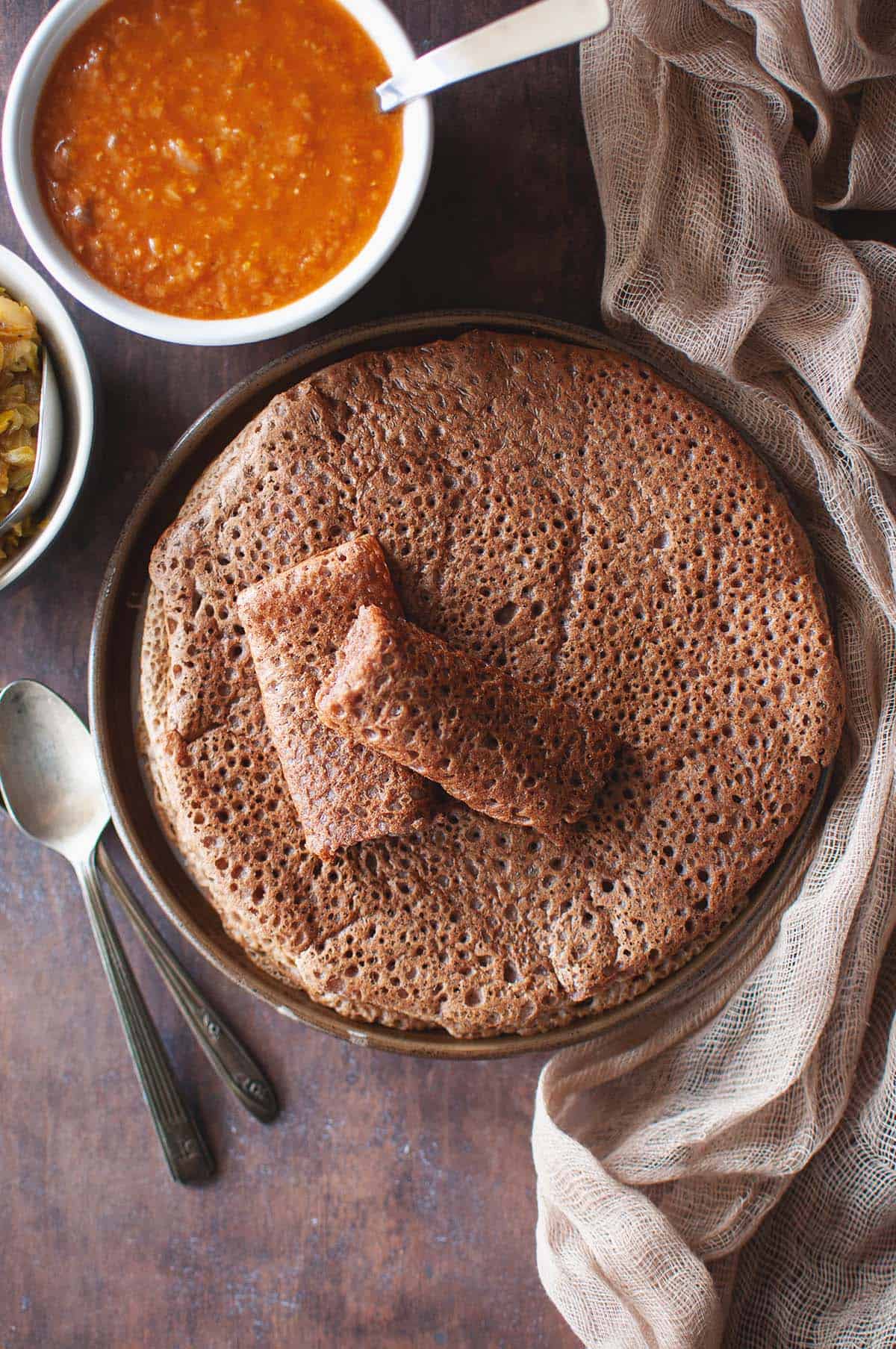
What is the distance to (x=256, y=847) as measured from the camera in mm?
1729

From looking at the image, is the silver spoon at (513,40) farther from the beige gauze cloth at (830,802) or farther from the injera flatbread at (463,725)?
the injera flatbread at (463,725)

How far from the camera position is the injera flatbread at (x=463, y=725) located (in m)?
1.56

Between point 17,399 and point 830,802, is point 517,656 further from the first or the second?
point 17,399

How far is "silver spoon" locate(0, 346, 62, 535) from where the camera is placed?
1.75 m

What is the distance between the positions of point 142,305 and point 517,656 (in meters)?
0.80

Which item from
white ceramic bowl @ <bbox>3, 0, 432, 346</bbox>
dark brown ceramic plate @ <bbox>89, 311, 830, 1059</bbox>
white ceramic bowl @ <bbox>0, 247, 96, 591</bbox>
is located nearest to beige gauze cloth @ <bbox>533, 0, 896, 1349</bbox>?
dark brown ceramic plate @ <bbox>89, 311, 830, 1059</bbox>

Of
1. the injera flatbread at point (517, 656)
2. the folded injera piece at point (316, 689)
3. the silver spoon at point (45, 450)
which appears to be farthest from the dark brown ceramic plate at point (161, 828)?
the folded injera piece at point (316, 689)

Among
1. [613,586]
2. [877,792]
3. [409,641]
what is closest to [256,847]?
[409,641]

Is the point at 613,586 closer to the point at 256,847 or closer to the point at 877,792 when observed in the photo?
the point at 877,792

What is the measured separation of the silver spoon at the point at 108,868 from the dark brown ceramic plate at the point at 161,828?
180mm

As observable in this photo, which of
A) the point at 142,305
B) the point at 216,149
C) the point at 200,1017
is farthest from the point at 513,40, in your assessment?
the point at 200,1017

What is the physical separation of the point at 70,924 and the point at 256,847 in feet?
1.95

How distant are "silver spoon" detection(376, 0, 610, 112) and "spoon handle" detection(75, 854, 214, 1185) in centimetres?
145

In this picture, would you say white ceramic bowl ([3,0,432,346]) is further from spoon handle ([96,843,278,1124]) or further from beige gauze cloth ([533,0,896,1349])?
spoon handle ([96,843,278,1124])
